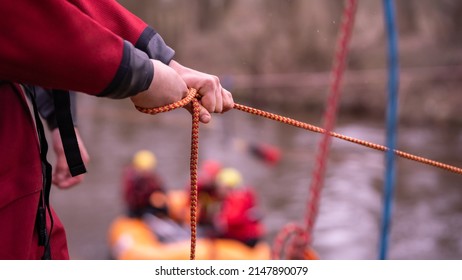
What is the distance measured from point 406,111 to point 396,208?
352cm

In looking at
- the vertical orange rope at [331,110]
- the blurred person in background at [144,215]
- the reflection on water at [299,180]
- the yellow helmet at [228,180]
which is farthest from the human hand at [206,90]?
the reflection on water at [299,180]

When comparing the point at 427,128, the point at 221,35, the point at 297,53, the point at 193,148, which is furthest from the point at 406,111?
the point at 193,148

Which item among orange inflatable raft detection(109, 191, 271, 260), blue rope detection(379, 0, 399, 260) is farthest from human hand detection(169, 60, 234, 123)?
orange inflatable raft detection(109, 191, 271, 260)

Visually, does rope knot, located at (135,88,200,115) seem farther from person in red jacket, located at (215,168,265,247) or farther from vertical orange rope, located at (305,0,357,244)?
person in red jacket, located at (215,168,265,247)

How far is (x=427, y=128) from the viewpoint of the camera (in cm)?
912

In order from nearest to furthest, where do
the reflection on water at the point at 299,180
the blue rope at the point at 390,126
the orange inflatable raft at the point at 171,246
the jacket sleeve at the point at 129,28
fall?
the jacket sleeve at the point at 129,28, the blue rope at the point at 390,126, the orange inflatable raft at the point at 171,246, the reflection on water at the point at 299,180

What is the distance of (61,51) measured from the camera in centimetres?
66

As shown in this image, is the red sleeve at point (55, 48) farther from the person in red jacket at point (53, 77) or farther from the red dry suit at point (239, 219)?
the red dry suit at point (239, 219)

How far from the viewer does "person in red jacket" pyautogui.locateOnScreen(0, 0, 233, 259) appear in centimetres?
65

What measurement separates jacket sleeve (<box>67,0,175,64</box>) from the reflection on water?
4075mm

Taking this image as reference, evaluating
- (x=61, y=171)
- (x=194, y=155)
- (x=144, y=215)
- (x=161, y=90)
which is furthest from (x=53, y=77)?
(x=144, y=215)

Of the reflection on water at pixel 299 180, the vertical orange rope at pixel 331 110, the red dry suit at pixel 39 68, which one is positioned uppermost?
the reflection on water at pixel 299 180

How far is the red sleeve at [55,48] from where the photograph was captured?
644 mm
